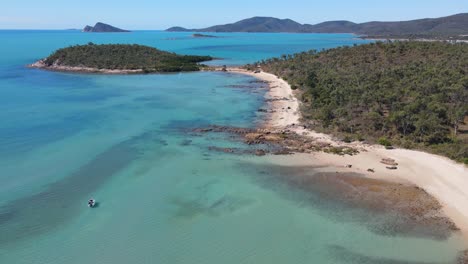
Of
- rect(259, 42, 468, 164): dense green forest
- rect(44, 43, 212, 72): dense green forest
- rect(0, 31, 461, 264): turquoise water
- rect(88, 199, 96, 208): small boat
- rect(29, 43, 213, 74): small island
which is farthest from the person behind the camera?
rect(44, 43, 212, 72): dense green forest

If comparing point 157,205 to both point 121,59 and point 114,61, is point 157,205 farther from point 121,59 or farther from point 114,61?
point 121,59

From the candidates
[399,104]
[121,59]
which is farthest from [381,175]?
[121,59]

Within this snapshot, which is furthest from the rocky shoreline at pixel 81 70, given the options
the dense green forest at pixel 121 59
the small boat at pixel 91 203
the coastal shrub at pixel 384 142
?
the small boat at pixel 91 203

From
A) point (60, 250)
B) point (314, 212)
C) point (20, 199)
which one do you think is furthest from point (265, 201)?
point (20, 199)

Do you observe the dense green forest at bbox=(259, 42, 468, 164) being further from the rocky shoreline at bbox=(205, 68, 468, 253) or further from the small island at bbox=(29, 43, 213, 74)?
the small island at bbox=(29, 43, 213, 74)

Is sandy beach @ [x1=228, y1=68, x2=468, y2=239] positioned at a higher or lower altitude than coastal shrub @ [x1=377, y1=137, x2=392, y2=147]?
lower

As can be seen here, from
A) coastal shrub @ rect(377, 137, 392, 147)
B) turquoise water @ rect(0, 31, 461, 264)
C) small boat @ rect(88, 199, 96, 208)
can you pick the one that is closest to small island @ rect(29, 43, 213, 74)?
turquoise water @ rect(0, 31, 461, 264)

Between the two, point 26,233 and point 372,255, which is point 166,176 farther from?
point 372,255
